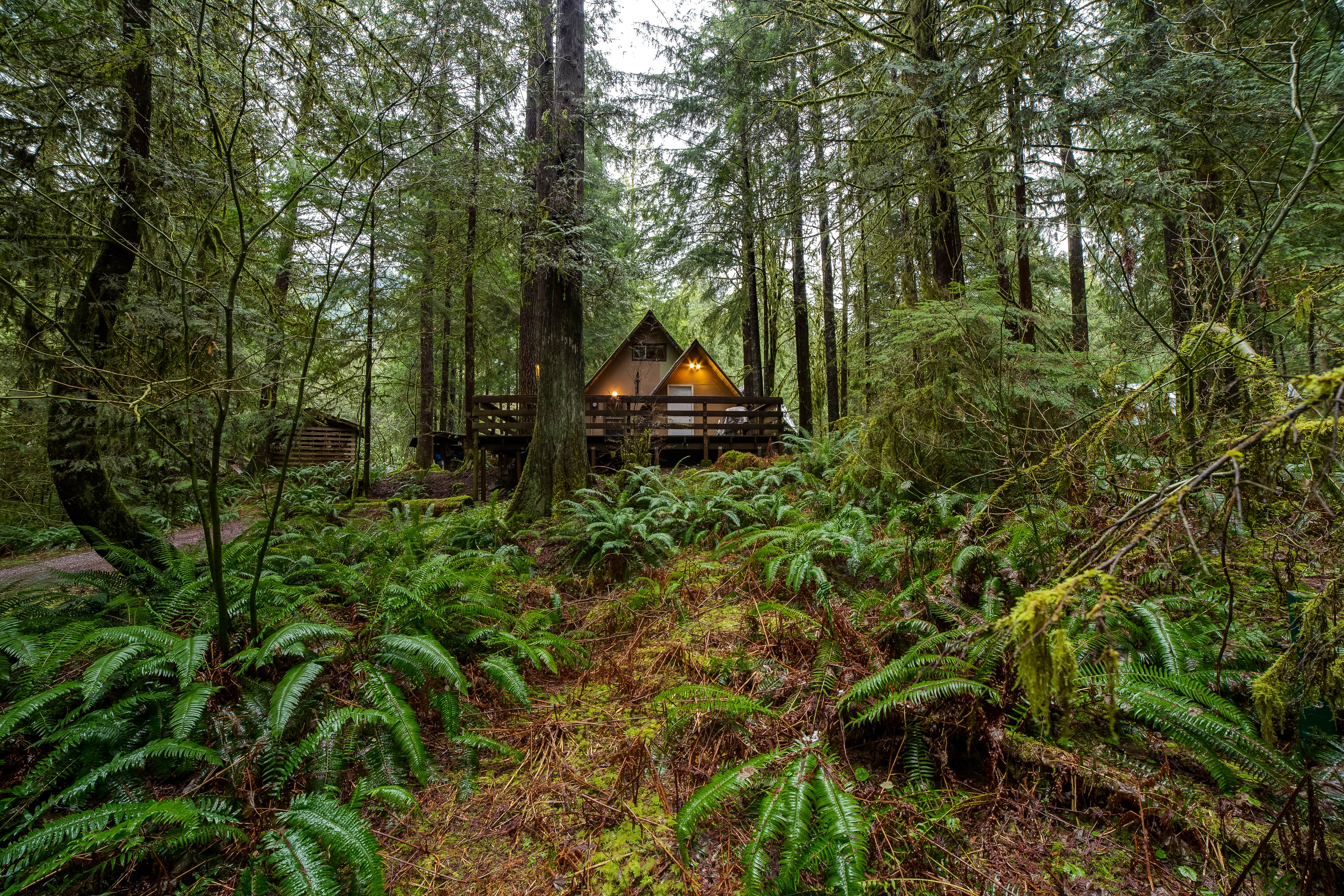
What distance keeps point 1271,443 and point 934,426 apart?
13.5 feet

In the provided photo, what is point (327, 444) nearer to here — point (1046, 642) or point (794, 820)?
point (794, 820)

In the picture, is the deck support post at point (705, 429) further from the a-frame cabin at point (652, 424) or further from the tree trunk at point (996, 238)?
the tree trunk at point (996, 238)

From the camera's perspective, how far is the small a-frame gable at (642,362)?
18.8 meters

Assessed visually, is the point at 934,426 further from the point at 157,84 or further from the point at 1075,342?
the point at 157,84

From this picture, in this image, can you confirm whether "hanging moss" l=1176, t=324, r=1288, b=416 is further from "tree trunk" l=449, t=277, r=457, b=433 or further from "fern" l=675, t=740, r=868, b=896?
"tree trunk" l=449, t=277, r=457, b=433

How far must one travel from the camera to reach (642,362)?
62.4 ft

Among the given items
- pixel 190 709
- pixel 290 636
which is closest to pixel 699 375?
pixel 290 636

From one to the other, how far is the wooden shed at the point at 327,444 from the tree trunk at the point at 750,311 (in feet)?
38.2

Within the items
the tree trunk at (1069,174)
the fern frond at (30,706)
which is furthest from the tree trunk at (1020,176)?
the fern frond at (30,706)

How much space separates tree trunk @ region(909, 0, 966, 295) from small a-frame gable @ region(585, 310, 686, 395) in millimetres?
12981

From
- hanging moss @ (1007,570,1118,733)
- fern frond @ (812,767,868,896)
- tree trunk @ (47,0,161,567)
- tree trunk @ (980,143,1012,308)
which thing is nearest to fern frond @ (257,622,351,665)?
tree trunk @ (47,0,161,567)

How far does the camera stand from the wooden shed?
609 inches

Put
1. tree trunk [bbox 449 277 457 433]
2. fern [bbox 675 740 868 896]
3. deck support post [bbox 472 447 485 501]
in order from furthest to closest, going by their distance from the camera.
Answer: tree trunk [bbox 449 277 457 433] → deck support post [bbox 472 447 485 501] → fern [bbox 675 740 868 896]

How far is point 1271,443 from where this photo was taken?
128 cm
